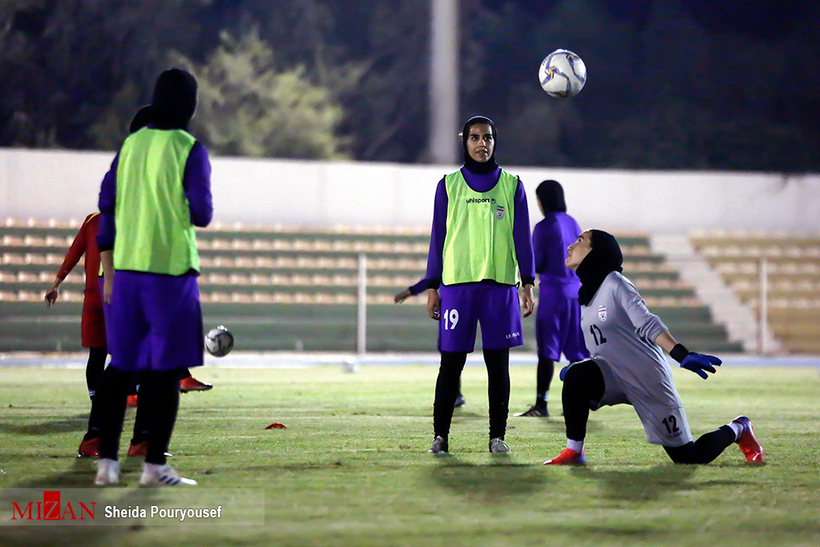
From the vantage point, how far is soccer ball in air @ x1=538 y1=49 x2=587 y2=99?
360 inches

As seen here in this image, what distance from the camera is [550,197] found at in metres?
8.47

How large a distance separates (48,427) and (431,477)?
3254 millimetres

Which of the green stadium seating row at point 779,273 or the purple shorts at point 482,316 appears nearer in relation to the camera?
the purple shorts at point 482,316

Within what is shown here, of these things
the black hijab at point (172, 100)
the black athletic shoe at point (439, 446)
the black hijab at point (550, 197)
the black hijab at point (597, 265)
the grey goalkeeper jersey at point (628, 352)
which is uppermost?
the black hijab at point (172, 100)

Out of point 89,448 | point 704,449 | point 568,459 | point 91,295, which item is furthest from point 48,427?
point 704,449

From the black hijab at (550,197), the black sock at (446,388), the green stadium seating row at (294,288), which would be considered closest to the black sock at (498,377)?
the black sock at (446,388)

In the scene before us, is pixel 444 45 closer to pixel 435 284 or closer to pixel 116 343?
pixel 435 284

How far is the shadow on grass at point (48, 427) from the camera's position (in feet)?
22.6

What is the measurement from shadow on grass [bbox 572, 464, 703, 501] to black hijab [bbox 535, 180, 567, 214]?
3304 millimetres

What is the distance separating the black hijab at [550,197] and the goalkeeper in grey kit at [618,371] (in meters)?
2.91

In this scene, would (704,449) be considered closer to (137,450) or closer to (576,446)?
(576,446)

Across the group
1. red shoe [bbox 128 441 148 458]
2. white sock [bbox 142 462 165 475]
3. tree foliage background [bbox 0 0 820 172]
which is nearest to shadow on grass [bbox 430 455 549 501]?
white sock [bbox 142 462 165 475]

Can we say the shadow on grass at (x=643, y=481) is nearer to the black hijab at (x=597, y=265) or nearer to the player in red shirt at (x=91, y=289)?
the black hijab at (x=597, y=265)

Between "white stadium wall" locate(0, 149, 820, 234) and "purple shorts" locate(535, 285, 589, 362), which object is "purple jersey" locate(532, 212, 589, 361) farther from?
"white stadium wall" locate(0, 149, 820, 234)
